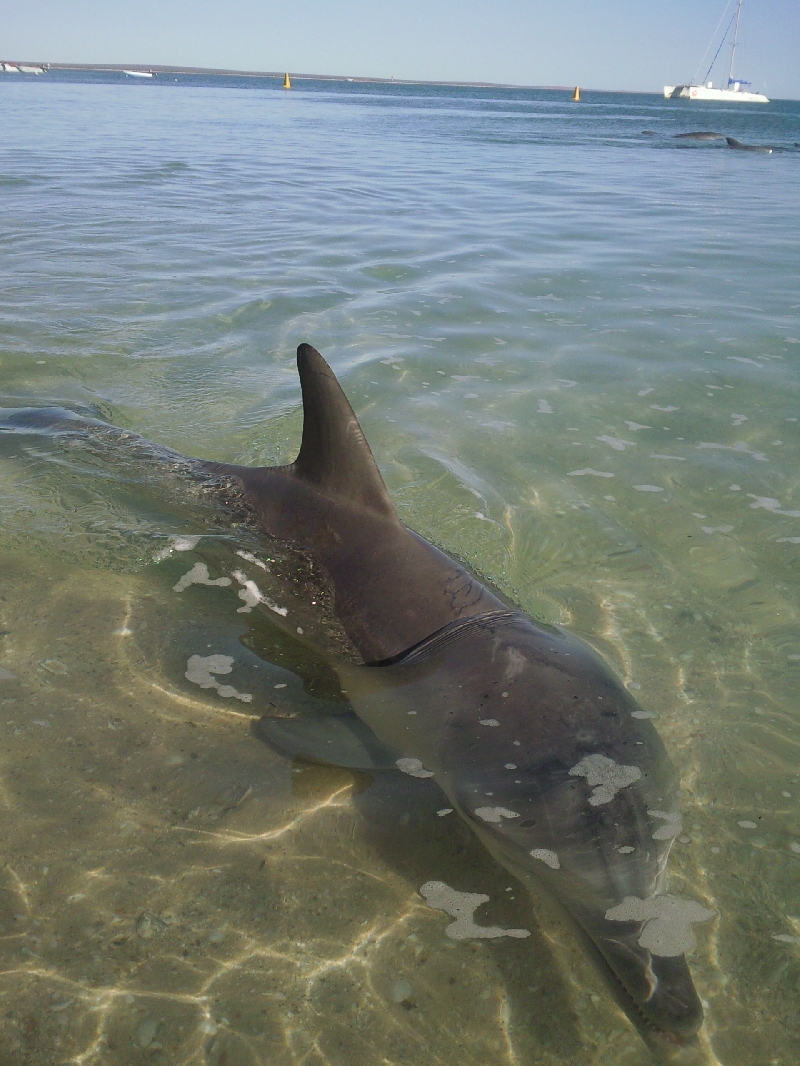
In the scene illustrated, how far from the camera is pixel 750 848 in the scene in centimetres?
301

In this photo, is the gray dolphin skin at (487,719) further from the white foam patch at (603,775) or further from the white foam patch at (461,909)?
the white foam patch at (461,909)

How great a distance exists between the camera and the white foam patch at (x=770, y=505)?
5438 mm

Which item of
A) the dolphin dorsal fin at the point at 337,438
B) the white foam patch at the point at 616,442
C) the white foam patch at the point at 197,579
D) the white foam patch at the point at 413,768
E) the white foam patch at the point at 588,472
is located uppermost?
the dolphin dorsal fin at the point at 337,438

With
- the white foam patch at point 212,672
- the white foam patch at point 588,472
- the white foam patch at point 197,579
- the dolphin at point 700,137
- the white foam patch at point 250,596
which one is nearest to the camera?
the white foam patch at point 212,672

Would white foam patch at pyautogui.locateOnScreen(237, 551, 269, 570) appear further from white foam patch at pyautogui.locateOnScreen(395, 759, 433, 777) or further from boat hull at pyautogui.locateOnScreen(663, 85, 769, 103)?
boat hull at pyautogui.locateOnScreen(663, 85, 769, 103)

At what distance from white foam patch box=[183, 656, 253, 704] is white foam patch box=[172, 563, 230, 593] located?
0.64 metres

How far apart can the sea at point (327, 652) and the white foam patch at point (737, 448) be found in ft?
0.12

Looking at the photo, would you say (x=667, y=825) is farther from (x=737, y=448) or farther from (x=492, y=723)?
(x=737, y=448)

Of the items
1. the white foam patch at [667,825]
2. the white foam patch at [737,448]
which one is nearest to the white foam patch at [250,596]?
the white foam patch at [667,825]

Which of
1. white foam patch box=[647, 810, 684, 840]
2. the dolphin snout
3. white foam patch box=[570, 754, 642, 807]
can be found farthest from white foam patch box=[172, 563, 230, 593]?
the dolphin snout

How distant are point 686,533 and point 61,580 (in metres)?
3.64

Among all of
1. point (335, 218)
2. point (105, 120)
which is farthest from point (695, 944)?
point (105, 120)

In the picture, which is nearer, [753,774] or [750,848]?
[750,848]

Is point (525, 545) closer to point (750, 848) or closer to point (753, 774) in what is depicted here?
point (753, 774)
